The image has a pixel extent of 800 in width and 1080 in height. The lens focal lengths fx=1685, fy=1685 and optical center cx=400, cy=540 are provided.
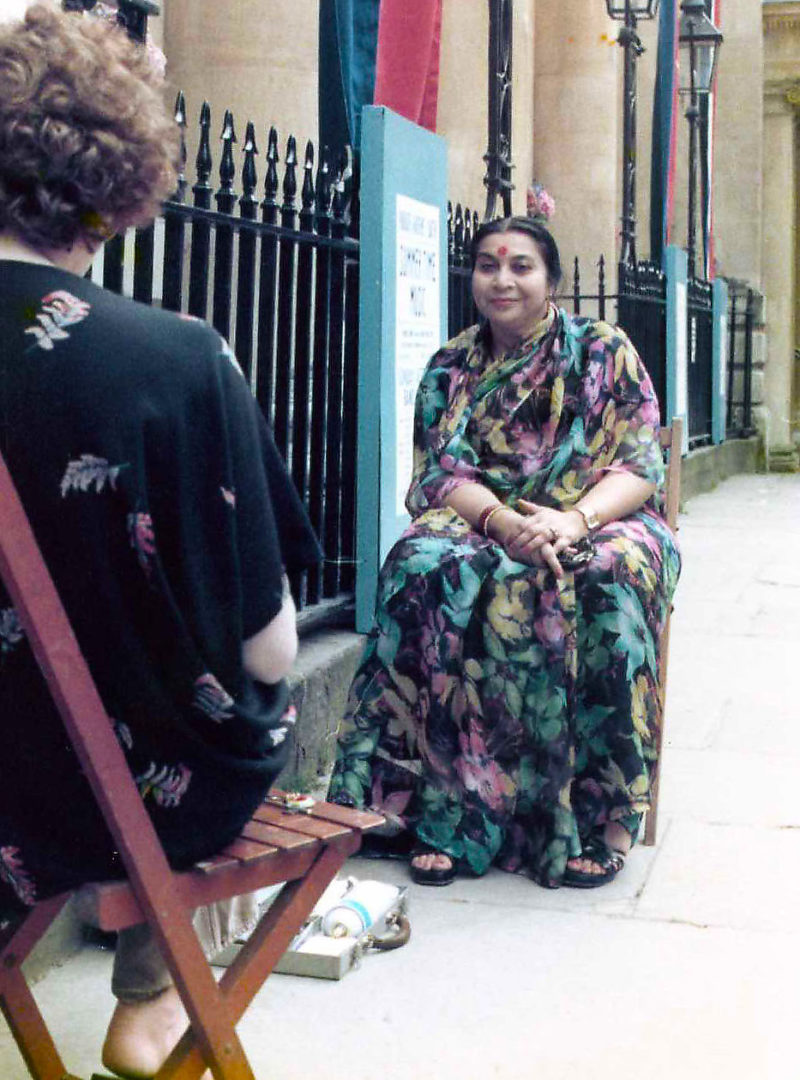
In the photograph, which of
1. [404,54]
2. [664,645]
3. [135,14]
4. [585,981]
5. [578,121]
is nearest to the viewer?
[585,981]

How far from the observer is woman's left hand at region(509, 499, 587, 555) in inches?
159

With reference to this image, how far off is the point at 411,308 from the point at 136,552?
367 cm

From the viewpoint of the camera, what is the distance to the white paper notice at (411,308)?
5609 mm

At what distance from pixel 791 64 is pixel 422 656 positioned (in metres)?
16.7

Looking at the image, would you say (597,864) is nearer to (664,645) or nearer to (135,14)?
(664,645)

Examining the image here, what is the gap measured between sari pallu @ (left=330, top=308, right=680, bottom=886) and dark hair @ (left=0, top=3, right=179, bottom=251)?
6.78 ft

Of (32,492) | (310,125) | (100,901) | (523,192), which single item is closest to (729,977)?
(100,901)

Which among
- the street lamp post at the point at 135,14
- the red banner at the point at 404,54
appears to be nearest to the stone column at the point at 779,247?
the red banner at the point at 404,54

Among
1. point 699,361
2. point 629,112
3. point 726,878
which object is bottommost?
point 726,878

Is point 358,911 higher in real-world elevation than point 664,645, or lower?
lower

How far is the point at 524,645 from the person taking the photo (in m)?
4.11

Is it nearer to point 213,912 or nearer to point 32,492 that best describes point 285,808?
point 213,912

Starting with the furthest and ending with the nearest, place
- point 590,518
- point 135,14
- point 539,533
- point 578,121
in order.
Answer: point 578,121
point 590,518
point 539,533
point 135,14

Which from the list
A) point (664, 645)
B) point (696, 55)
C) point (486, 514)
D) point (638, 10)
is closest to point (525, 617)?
point (486, 514)
